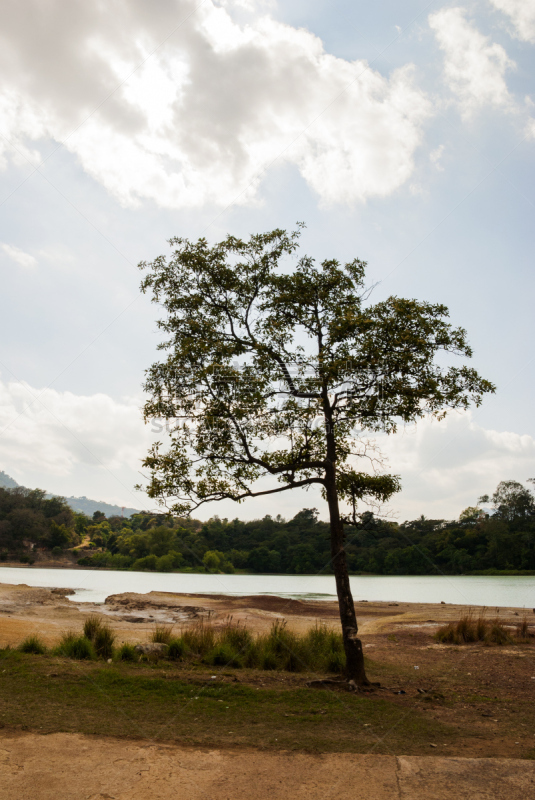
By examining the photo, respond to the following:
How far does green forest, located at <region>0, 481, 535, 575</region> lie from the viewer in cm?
7531

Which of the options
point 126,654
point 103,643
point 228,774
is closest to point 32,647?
point 103,643

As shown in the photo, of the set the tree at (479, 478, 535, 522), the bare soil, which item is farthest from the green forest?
the bare soil

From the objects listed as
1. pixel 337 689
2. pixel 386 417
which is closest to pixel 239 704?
pixel 337 689

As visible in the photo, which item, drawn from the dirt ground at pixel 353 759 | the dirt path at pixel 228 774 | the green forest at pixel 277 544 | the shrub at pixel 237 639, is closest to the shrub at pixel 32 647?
the dirt ground at pixel 353 759

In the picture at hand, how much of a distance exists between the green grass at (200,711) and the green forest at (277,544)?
179 ft

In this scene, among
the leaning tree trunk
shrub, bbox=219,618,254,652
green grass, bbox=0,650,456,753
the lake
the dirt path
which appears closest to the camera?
the dirt path

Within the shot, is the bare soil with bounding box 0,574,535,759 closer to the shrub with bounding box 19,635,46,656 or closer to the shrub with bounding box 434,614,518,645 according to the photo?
the shrub with bounding box 434,614,518,645

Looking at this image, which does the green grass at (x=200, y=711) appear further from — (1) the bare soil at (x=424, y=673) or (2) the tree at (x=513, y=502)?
(2) the tree at (x=513, y=502)

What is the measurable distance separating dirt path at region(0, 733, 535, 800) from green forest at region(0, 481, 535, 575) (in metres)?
57.8

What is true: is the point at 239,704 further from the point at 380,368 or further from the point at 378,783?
the point at 380,368

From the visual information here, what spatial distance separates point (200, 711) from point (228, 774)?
2312mm

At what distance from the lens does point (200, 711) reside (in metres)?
6.83

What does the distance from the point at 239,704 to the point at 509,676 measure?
590 cm

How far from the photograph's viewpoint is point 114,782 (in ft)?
14.6
